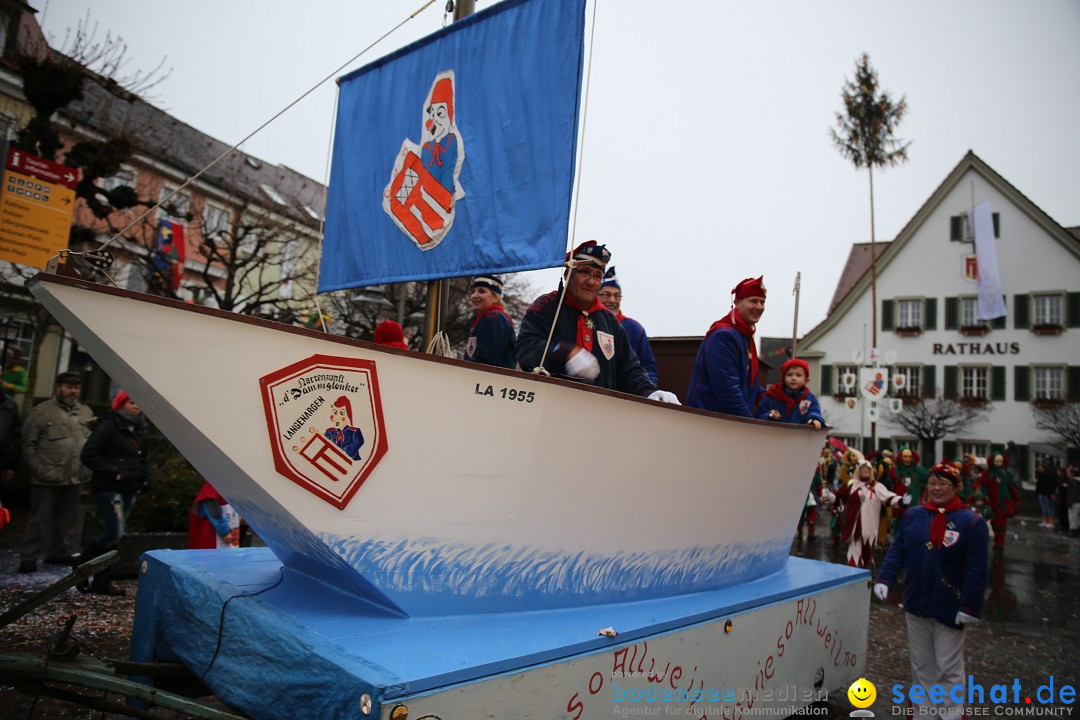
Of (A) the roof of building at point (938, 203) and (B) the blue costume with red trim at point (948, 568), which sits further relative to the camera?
(A) the roof of building at point (938, 203)

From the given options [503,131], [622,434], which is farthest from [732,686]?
[503,131]

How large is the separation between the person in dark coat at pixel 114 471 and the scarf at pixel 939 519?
20.5 ft

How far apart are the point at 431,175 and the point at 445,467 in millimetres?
2134

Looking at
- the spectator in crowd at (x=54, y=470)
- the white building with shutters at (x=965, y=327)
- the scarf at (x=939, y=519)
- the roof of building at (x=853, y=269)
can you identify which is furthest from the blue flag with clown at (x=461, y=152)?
the roof of building at (x=853, y=269)

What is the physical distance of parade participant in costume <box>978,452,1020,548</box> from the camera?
46.3ft

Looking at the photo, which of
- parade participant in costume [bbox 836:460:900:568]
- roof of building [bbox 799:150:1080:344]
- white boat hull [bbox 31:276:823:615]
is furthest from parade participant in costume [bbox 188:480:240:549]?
roof of building [bbox 799:150:1080:344]

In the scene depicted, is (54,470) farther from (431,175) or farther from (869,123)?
(869,123)

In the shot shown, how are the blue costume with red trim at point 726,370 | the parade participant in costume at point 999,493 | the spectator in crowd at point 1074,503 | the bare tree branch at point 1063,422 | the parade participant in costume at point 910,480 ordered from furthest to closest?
1. the bare tree branch at point 1063,422
2. the spectator in crowd at point 1074,503
3. the parade participant in costume at point 999,493
4. the parade participant in costume at point 910,480
5. the blue costume with red trim at point 726,370

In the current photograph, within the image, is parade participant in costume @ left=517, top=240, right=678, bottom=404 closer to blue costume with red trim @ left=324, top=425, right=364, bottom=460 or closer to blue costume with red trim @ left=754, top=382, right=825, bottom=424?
blue costume with red trim @ left=324, top=425, right=364, bottom=460

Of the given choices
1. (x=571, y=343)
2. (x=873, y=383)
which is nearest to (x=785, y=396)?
(x=571, y=343)

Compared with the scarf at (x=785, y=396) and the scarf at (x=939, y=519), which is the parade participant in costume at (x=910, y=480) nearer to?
the scarf at (x=939, y=519)

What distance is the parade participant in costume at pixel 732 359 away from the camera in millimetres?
3982

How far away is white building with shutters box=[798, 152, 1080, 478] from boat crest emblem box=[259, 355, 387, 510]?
2883 cm

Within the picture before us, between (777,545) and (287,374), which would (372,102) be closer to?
(287,374)
